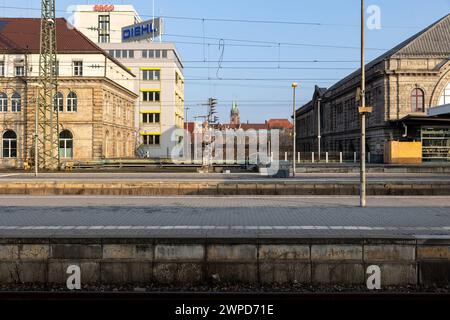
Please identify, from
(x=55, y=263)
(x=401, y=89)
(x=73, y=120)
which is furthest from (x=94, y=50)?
(x=55, y=263)

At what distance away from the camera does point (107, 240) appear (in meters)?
8.46

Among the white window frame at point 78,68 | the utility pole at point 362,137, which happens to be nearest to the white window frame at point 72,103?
the white window frame at point 78,68

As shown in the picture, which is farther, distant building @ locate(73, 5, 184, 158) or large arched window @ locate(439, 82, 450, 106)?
distant building @ locate(73, 5, 184, 158)

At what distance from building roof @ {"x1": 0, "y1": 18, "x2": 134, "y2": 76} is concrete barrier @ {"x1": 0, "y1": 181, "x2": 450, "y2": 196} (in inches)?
1411

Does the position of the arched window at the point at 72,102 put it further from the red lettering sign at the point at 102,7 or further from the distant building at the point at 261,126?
the distant building at the point at 261,126

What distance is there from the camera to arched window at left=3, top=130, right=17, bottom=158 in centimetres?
5425

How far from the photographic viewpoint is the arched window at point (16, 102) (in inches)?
2116

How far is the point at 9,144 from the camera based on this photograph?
54344mm

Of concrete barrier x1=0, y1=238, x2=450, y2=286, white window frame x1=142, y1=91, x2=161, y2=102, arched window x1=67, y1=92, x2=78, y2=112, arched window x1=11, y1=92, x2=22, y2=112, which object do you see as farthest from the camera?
white window frame x1=142, y1=91, x2=161, y2=102

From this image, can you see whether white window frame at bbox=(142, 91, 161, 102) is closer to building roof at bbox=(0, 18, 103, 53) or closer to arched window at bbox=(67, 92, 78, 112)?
building roof at bbox=(0, 18, 103, 53)

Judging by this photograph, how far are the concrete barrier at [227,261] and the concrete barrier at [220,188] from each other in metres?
12.9

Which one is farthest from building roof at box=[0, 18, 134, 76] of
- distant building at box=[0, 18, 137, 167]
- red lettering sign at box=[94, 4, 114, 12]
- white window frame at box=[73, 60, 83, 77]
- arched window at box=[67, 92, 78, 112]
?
red lettering sign at box=[94, 4, 114, 12]

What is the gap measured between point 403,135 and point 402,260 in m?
51.2
